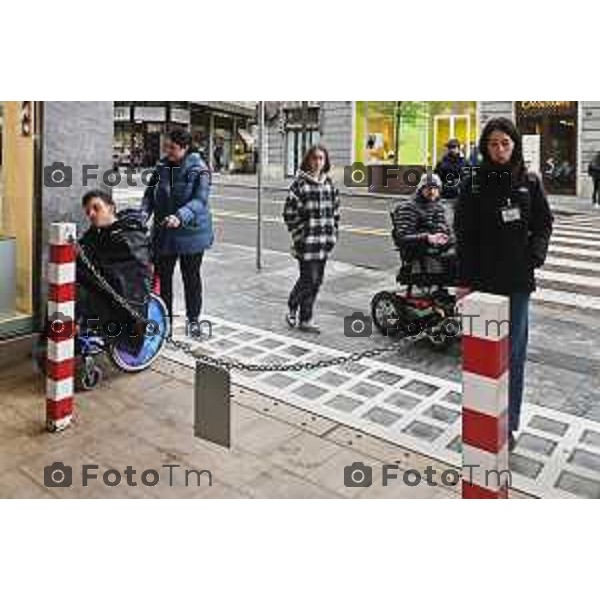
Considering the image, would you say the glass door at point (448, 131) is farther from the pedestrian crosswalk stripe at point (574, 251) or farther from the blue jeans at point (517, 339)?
the blue jeans at point (517, 339)

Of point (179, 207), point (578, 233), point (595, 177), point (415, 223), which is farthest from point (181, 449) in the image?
point (595, 177)

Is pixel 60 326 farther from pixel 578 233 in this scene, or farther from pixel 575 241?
pixel 578 233

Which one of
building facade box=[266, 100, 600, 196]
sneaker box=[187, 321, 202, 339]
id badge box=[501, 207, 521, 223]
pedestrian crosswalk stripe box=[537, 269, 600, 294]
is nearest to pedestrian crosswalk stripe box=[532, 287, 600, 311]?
pedestrian crosswalk stripe box=[537, 269, 600, 294]

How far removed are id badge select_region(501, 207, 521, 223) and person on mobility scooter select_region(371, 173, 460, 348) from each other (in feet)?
6.92

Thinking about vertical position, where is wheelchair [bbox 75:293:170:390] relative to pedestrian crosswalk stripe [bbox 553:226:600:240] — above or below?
below

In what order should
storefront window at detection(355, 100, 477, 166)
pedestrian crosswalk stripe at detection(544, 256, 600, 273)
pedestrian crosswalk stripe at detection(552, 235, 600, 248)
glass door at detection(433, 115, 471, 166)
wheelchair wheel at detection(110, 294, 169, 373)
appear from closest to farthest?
wheelchair wheel at detection(110, 294, 169, 373), pedestrian crosswalk stripe at detection(544, 256, 600, 273), pedestrian crosswalk stripe at detection(552, 235, 600, 248), glass door at detection(433, 115, 471, 166), storefront window at detection(355, 100, 477, 166)

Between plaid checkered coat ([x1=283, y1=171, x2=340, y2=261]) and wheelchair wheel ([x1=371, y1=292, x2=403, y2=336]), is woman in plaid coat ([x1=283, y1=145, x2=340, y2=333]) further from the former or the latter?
wheelchair wheel ([x1=371, y1=292, x2=403, y2=336])

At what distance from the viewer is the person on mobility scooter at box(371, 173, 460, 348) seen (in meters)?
6.26

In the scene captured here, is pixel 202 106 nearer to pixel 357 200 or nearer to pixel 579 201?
pixel 357 200

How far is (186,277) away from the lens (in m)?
6.44

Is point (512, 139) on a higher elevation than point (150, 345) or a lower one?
higher

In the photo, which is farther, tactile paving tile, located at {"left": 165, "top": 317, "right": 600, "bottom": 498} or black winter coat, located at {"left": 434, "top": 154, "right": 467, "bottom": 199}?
black winter coat, located at {"left": 434, "top": 154, "right": 467, "bottom": 199}

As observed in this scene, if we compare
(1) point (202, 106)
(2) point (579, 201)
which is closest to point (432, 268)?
(2) point (579, 201)

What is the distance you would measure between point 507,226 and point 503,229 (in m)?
0.03
